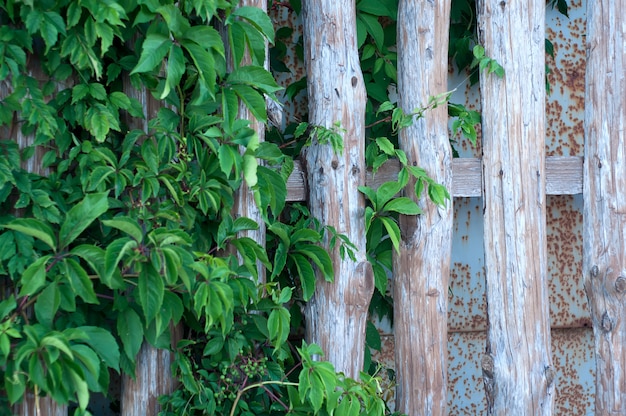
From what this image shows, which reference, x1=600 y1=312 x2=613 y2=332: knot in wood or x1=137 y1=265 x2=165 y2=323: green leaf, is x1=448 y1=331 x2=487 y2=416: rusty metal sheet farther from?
x1=137 y1=265 x2=165 y2=323: green leaf

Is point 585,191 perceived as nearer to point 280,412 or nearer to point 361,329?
point 361,329

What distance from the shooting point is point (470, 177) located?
2303 mm

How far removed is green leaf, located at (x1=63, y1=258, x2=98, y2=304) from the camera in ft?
5.28

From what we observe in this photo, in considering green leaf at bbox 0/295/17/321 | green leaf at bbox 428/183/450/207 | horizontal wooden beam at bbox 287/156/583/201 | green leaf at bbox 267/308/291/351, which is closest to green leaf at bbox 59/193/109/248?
green leaf at bbox 0/295/17/321

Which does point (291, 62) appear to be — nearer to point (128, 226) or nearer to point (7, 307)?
point (128, 226)

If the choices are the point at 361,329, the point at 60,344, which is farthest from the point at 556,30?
the point at 60,344

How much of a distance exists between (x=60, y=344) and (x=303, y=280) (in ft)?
2.48

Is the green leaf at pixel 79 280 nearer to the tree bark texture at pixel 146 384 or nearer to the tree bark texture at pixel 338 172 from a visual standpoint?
the tree bark texture at pixel 146 384

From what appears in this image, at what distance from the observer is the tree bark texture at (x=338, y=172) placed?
214cm

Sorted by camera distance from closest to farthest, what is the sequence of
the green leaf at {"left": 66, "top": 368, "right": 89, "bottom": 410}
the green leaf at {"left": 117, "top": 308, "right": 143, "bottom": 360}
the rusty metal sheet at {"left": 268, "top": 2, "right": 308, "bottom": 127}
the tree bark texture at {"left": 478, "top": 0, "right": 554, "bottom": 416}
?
the green leaf at {"left": 66, "top": 368, "right": 89, "bottom": 410} → the green leaf at {"left": 117, "top": 308, "right": 143, "bottom": 360} → the tree bark texture at {"left": 478, "top": 0, "right": 554, "bottom": 416} → the rusty metal sheet at {"left": 268, "top": 2, "right": 308, "bottom": 127}

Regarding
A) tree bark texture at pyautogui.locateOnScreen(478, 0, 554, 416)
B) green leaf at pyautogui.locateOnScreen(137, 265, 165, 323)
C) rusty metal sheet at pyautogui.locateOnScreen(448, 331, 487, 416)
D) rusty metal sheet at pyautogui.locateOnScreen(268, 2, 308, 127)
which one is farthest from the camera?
rusty metal sheet at pyautogui.locateOnScreen(448, 331, 487, 416)

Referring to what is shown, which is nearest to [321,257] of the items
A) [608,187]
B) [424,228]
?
[424,228]

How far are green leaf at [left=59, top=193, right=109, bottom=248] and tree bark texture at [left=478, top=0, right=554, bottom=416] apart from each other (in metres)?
1.23

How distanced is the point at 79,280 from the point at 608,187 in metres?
1.66
